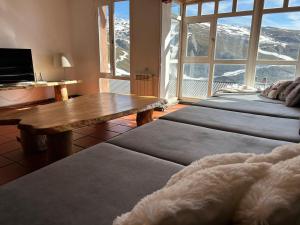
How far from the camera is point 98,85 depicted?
4.93 m

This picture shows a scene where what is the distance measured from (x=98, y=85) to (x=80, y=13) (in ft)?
5.25

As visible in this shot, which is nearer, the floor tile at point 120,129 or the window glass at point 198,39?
the floor tile at point 120,129

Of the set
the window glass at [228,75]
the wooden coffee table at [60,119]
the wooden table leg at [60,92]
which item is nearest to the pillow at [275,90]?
the window glass at [228,75]

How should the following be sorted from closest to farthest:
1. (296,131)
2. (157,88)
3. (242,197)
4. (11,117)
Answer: (242,197) < (296,131) < (11,117) < (157,88)

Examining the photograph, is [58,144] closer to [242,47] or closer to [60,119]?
[60,119]

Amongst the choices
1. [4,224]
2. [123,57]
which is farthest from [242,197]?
[123,57]

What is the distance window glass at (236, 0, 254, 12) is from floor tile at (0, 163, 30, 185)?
12.9 feet

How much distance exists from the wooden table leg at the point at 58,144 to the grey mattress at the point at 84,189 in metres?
0.87

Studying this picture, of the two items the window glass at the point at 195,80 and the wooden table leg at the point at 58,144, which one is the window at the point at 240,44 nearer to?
the window glass at the point at 195,80

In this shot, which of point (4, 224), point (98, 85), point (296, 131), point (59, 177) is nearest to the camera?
point (4, 224)

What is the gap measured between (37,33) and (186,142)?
4385 mm

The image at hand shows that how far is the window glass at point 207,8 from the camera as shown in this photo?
13.1 feet

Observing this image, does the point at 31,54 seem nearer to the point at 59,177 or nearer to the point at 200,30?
the point at 200,30

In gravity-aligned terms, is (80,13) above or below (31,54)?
above
